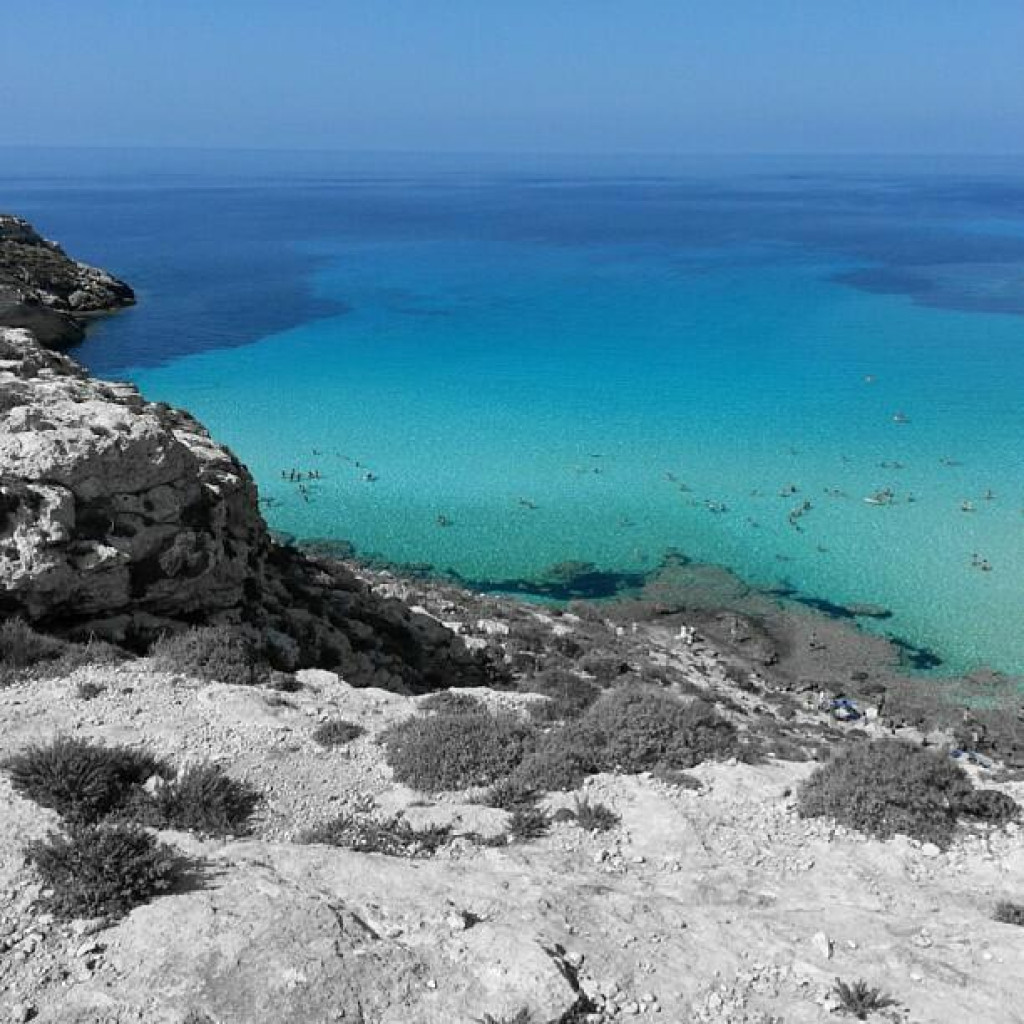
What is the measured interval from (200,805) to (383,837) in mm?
2010

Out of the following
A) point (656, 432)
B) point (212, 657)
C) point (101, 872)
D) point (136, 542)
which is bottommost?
point (656, 432)

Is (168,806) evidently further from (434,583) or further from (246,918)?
(434,583)

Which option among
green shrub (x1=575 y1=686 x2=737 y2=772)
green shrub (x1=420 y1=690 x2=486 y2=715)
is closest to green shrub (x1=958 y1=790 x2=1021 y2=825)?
green shrub (x1=575 y1=686 x2=737 y2=772)

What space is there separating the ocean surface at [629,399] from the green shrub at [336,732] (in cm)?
2254

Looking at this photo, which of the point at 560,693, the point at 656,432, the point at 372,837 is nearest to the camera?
the point at 372,837

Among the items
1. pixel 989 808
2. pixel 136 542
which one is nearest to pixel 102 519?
pixel 136 542

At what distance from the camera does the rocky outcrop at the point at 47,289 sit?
6638 cm

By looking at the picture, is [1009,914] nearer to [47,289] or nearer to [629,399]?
[629,399]

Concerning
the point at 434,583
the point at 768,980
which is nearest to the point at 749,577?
the point at 434,583

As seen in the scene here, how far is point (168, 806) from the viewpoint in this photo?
30.3 feet

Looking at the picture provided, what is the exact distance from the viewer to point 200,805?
30.5ft

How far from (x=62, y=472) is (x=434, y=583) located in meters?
17.8

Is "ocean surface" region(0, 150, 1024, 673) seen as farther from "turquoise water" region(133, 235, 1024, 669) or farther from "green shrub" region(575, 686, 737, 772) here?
"green shrub" region(575, 686, 737, 772)

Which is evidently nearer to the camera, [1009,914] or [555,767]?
[1009,914]
